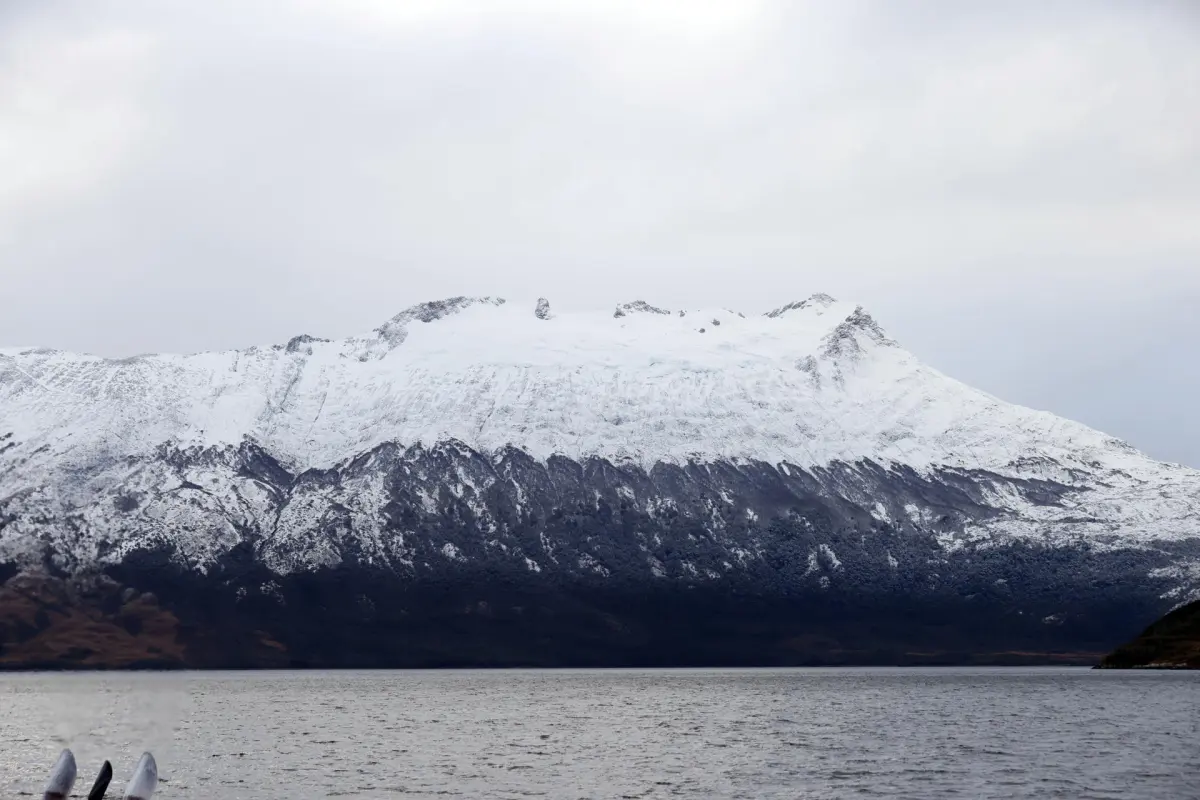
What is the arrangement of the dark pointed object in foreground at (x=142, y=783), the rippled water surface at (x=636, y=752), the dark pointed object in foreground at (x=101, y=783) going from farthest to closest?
the rippled water surface at (x=636, y=752)
the dark pointed object in foreground at (x=101, y=783)
the dark pointed object in foreground at (x=142, y=783)

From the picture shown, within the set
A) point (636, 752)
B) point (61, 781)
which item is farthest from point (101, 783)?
point (636, 752)

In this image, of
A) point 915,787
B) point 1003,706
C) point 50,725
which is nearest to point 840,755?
point 915,787

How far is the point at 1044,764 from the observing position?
114m

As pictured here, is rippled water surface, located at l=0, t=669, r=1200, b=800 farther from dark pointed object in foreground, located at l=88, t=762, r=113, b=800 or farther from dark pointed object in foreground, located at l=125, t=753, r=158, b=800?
dark pointed object in foreground, located at l=125, t=753, r=158, b=800

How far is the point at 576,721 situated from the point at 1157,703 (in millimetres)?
72976

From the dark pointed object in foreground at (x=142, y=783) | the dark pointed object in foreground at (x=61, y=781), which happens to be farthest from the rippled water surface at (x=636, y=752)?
the dark pointed object in foreground at (x=142, y=783)

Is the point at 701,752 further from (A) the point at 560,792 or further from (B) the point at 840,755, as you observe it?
(A) the point at 560,792

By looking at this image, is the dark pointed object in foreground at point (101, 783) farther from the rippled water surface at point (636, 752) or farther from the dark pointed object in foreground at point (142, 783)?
the rippled water surface at point (636, 752)

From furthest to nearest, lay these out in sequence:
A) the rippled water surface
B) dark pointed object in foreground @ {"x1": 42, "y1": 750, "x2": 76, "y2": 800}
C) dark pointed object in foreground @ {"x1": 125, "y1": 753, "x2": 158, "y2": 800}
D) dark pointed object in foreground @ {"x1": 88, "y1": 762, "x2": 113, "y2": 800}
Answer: the rippled water surface → dark pointed object in foreground @ {"x1": 88, "y1": 762, "x2": 113, "y2": 800} → dark pointed object in foreground @ {"x1": 42, "y1": 750, "x2": 76, "y2": 800} → dark pointed object in foreground @ {"x1": 125, "y1": 753, "x2": 158, "y2": 800}

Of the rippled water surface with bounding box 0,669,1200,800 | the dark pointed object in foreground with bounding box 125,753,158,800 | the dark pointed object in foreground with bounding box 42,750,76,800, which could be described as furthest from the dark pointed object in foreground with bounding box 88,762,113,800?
the rippled water surface with bounding box 0,669,1200,800

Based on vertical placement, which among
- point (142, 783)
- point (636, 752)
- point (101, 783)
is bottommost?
point (101, 783)

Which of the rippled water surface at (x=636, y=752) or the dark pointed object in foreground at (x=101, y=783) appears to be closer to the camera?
the dark pointed object in foreground at (x=101, y=783)

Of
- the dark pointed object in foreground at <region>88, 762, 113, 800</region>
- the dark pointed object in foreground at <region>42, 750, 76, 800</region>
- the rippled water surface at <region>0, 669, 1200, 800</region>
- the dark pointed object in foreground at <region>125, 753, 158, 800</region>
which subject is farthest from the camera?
the rippled water surface at <region>0, 669, 1200, 800</region>

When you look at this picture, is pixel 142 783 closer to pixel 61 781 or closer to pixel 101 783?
pixel 101 783
